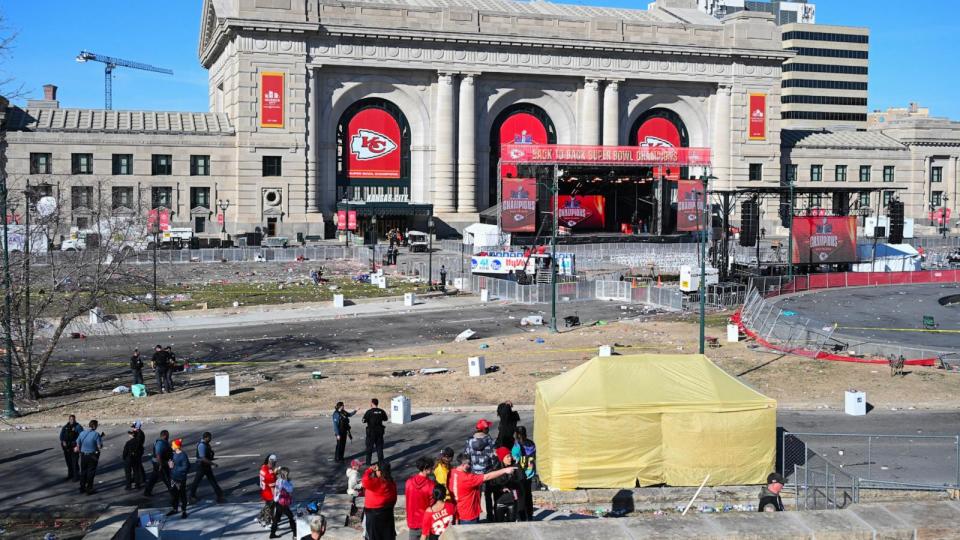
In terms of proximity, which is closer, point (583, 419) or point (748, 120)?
point (583, 419)

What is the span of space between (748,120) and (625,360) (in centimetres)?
8432

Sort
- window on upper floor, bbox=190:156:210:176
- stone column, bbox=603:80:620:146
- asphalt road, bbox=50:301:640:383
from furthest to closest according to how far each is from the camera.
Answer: stone column, bbox=603:80:620:146, window on upper floor, bbox=190:156:210:176, asphalt road, bbox=50:301:640:383

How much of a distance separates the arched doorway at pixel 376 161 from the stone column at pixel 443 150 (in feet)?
7.75

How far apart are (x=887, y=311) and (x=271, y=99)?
53397 millimetres

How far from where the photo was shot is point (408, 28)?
88062 millimetres

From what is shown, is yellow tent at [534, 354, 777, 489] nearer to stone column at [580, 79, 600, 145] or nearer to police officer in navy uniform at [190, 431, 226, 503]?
police officer in navy uniform at [190, 431, 226, 503]

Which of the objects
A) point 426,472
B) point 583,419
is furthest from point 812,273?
point 426,472

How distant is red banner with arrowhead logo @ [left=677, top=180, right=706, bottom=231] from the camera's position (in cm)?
8519

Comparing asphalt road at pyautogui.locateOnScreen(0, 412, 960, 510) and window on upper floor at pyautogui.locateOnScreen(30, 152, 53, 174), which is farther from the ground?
window on upper floor at pyautogui.locateOnScreen(30, 152, 53, 174)

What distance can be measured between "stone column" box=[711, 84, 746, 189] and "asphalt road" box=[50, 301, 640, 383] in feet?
171

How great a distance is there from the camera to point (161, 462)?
19156 millimetres

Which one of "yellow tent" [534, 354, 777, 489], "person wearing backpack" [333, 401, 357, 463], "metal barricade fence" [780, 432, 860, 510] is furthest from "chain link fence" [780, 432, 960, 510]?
"person wearing backpack" [333, 401, 357, 463]

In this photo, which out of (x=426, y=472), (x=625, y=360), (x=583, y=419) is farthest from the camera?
(x=625, y=360)

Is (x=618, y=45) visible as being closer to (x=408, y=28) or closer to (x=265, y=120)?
(x=408, y=28)
